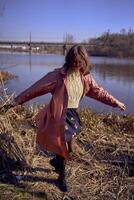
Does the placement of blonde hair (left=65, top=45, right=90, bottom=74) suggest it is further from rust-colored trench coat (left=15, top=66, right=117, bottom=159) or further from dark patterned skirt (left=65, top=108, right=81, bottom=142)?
dark patterned skirt (left=65, top=108, right=81, bottom=142)

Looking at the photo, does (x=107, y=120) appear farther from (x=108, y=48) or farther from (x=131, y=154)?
(x=108, y=48)

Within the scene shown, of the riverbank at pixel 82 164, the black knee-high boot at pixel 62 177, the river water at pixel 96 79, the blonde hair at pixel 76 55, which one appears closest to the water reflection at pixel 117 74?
the river water at pixel 96 79

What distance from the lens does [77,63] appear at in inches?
150

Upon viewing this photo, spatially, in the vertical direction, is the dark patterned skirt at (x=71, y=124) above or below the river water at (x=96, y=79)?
above

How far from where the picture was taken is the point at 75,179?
4.35 m

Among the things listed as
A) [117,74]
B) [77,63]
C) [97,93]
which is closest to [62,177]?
[97,93]

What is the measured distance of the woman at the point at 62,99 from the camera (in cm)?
384

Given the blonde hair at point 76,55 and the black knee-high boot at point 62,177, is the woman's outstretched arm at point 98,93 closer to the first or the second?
the blonde hair at point 76,55

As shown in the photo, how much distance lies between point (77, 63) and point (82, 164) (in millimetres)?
1458

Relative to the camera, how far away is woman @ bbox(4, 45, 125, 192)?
3.84 m

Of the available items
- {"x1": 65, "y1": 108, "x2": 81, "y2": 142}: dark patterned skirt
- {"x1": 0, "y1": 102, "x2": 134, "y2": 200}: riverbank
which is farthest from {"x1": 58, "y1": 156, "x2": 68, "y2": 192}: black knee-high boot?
{"x1": 65, "y1": 108, "x2": 81, "y2": 142}: dark patterned skirt

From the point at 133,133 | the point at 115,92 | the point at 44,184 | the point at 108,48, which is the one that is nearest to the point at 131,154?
the point at 133,133

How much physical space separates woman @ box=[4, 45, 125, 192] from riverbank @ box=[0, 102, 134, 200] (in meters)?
0.45

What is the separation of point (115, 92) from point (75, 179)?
1392 centimetres
